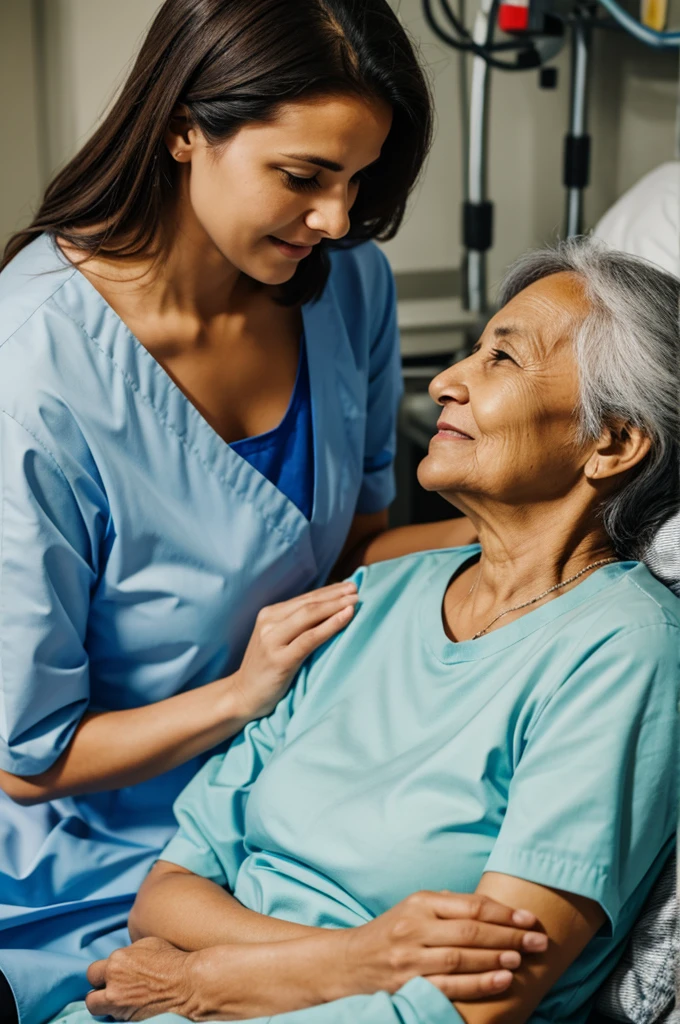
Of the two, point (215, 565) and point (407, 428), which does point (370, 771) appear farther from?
point (407, 428)

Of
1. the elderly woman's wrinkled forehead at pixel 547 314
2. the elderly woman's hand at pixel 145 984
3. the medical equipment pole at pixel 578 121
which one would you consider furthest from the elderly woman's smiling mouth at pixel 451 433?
the medical equipment pole at pixel 578 121

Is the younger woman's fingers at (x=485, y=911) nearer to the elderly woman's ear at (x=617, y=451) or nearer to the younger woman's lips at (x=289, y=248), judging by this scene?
the elderly woman's ear at (x=617, y=451)

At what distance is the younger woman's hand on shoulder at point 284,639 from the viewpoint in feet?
3.96

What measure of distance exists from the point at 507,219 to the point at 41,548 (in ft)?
5.30

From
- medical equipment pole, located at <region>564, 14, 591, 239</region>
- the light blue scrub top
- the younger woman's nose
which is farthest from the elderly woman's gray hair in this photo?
medical equipment pole, located at <region>564, 14, 591, 239</region>

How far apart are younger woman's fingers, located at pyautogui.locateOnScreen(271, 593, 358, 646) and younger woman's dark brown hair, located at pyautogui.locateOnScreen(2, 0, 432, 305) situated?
438mm

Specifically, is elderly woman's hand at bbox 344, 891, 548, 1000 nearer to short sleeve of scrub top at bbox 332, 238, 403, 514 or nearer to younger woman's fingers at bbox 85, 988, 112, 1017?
younger woman's fingers at bbox 85, 988, 112, 1017

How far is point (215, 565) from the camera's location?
4.11 ft

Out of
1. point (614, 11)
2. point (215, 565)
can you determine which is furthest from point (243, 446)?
point (614, 11)

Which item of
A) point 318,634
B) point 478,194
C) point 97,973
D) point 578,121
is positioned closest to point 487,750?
point 318,634

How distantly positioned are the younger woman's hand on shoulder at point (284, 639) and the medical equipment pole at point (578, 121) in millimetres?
1281

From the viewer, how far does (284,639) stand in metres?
1.21

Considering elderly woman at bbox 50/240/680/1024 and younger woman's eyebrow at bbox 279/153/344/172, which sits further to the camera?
younger woman's eyebrow at bbox 279/153/344/172

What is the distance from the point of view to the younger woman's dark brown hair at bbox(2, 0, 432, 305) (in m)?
1.07
